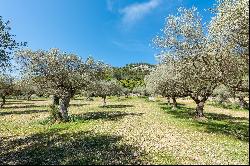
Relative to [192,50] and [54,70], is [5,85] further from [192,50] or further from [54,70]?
[192,50]

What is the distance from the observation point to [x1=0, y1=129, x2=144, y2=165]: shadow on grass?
2447 cm

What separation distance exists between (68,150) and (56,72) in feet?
73.0

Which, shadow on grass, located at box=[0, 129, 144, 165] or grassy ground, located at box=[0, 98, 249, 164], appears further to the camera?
grassy ground, located at box=[0, 98, 249, 164]

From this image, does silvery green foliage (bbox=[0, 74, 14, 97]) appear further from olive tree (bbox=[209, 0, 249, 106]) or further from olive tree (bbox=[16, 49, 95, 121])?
olive tree (bbox=[209, 0, 249, 106])

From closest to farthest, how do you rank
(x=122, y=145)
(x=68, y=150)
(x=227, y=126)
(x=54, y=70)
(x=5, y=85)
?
(x=68, y=150) → (x=122, y=145) → (x=227, y=126) → (x=54, y=70) → (x=5, y=85)

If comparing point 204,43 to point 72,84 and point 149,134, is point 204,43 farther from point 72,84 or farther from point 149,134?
point 72,84

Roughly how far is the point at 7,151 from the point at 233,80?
1893cm

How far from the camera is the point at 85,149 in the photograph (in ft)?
93.0

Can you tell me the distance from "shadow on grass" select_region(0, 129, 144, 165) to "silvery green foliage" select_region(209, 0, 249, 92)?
10.3 meters

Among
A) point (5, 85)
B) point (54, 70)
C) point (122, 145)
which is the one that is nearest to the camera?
point (122, 145)

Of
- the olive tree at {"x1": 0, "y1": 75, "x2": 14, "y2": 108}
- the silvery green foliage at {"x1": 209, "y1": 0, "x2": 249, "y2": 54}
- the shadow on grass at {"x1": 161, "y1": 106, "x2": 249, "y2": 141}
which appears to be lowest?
the shadow on grass at {"x1": 161, "y1": 106, "x2": 249, "y2": 141}

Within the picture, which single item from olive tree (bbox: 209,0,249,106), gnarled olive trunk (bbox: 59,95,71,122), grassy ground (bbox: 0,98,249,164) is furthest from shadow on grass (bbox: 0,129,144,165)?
gnarled olive trunk (bbox: 59,95,71,122)

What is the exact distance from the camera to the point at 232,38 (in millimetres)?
30172

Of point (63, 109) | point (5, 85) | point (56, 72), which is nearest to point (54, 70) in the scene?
point (56, 72)
